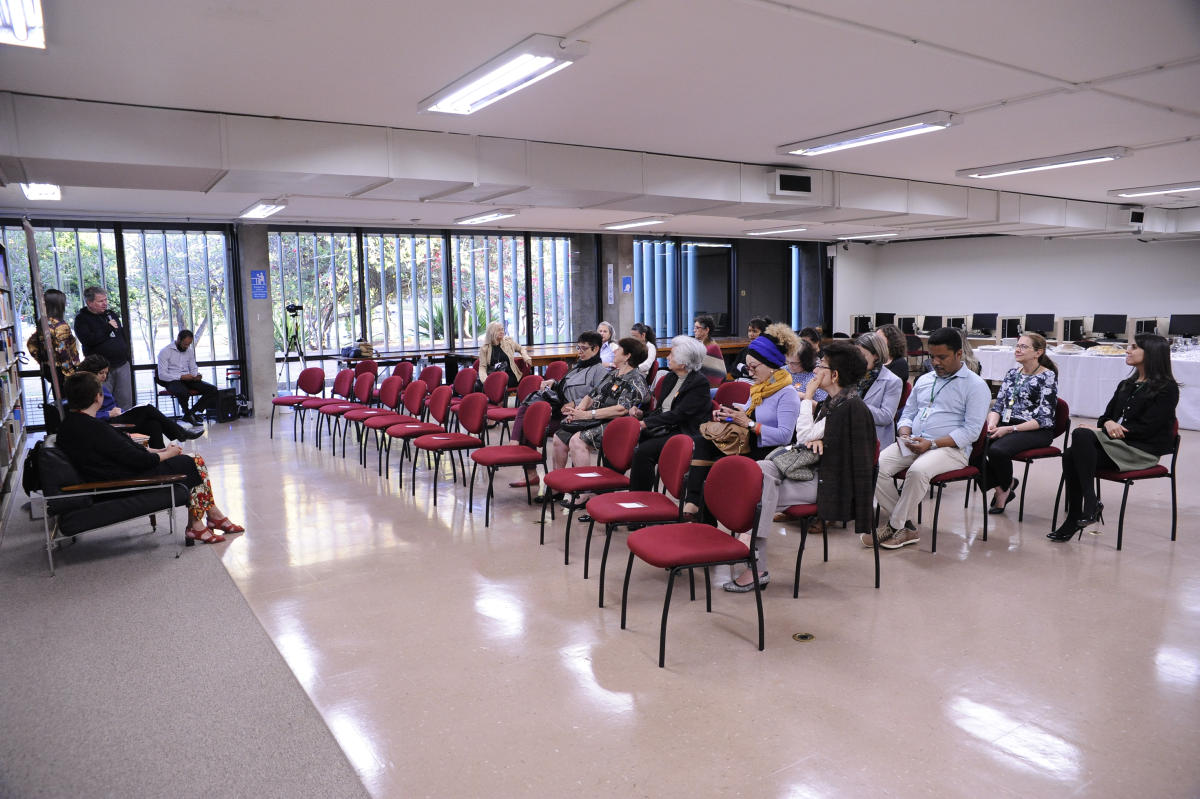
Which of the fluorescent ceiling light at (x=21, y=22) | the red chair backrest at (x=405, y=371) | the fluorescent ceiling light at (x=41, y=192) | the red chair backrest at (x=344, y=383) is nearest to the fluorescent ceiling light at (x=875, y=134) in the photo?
the red chair backrest at (x=405, y=371)

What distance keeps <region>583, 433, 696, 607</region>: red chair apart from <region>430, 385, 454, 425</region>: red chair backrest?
288 centimetres

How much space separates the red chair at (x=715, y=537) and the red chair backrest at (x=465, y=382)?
4.74 metres

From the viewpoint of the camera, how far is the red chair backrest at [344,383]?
885cm

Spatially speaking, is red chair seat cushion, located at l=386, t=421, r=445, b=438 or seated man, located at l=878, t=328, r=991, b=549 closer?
seated man, located at l=878, t=328, r=991, b=549

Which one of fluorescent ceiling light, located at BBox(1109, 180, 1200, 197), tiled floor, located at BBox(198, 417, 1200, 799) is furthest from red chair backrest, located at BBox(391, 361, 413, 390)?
fluorescent ceiling light, located at BBox(1109, 180, 1200, 197)

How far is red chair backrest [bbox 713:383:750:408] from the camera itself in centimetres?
626

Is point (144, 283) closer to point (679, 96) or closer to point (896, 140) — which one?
point (679, 96)

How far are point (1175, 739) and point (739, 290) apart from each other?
13.3 m

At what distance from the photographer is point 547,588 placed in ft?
14.0

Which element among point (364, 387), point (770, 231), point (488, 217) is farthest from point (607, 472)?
point (770, 231)

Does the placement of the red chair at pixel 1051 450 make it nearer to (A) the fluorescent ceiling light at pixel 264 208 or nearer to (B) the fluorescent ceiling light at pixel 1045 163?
(B) the fluorescent ceiling light at pixel 1045 163

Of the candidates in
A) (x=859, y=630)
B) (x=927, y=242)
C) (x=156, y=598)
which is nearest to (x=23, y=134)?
(x=156, y=598)

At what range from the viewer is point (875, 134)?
5.92 m

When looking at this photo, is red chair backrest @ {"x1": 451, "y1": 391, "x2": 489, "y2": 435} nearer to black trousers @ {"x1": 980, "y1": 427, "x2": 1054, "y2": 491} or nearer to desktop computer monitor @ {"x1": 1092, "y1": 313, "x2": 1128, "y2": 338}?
black trousers @ {"x1": 980, "y1": 427, "x2": 1054, "y2": 491}
